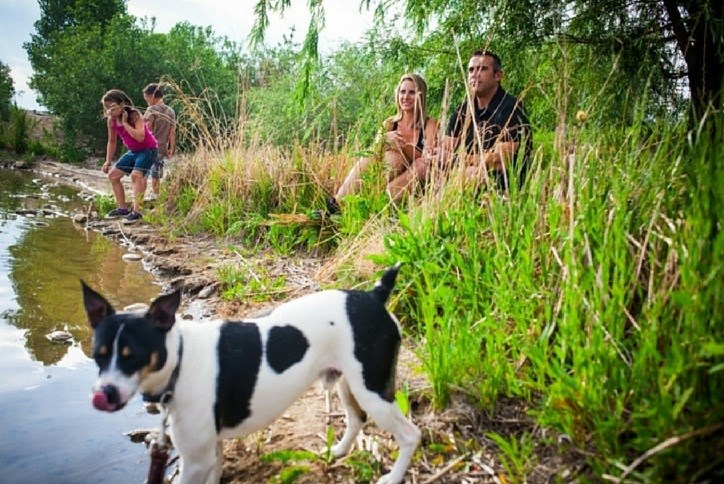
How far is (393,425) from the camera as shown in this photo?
2133 millimetres

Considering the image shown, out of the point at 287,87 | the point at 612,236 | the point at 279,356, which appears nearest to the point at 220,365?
the point at 279,356

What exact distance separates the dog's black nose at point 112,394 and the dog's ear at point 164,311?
26cm

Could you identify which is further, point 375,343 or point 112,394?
point 375,343

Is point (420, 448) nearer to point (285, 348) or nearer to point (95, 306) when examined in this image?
point (285, 348)

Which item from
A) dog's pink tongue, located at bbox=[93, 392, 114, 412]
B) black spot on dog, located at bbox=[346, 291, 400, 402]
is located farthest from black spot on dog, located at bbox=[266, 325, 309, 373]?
dog's pink tongue, located at bbox=[93, 392, 114, 412]

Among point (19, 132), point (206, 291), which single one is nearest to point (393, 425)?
point (206, 291)

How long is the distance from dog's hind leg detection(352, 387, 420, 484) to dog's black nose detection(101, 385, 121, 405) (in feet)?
2.82

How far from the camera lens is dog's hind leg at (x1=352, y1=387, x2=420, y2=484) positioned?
6.94 ft

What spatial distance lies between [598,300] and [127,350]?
67.5 inches

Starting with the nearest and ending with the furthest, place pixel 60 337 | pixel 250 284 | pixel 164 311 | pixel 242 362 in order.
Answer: pixel 164 311 → pixel 242 362 → pixel 60 337 → pixel 250 284

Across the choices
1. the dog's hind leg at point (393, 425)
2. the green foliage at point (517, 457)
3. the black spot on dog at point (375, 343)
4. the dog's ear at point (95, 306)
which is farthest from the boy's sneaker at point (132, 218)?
the green foliage at point (517, 457)

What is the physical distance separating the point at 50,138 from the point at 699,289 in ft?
72.8

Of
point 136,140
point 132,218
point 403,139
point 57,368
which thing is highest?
point 403,139

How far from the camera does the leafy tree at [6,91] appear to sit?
22.7m
